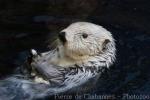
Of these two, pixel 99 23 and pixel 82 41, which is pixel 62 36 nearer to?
pixel 82 41

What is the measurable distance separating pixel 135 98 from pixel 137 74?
44 centimetres

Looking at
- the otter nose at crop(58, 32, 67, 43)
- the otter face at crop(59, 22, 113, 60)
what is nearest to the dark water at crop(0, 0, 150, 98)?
the otter face at crop(59, 22, 113, 60)

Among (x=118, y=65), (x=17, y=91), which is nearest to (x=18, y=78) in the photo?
(x=17, y=91)

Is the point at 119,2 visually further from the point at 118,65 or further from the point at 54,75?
the point at 54,75

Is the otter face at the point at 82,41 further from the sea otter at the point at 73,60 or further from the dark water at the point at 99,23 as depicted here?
the dark water at the point at 99,23

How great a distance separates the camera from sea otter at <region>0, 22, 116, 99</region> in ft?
18.4

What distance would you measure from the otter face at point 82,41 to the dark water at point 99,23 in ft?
0.91

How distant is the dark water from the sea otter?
16 cm

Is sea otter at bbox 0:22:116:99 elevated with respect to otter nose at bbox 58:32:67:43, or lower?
lower

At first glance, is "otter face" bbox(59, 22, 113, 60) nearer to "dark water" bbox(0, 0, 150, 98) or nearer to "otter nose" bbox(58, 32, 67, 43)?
"otter nose" bbox(58, 32, 67, 43)

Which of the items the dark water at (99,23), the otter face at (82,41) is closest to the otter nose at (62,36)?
the otter face at (82,41)

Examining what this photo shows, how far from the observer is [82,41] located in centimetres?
583

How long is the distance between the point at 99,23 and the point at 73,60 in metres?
1.17

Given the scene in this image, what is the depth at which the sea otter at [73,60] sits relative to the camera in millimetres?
5621
